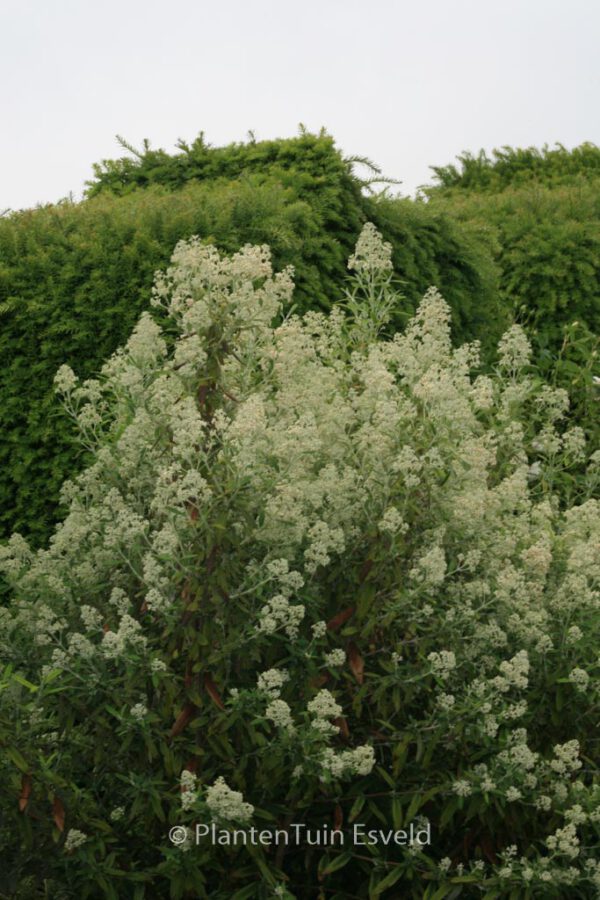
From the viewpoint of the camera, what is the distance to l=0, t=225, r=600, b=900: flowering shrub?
4.02m

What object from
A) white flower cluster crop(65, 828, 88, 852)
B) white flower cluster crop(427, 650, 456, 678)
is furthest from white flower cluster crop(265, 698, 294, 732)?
white flower cluster crop(65, 828, 88, 852)

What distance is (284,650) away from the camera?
4.37 meters

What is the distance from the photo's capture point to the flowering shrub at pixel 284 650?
158 inches

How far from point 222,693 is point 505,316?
7450mm

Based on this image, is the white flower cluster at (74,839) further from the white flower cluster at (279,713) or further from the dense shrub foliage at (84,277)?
the dense shrub foliage at (84,277)

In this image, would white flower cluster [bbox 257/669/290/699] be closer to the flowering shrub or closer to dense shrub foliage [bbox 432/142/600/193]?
the flowering shrub

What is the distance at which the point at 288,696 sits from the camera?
4.18 meters

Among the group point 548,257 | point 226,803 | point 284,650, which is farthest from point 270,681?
point 548,257

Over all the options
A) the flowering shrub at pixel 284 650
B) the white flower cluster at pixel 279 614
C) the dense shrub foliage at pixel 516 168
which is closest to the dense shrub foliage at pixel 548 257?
the dense shrub foliage at pixel 516 168

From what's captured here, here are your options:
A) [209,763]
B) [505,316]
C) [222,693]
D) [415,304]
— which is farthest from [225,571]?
[505,316]

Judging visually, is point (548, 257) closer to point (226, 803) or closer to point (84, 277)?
point (84, 277)

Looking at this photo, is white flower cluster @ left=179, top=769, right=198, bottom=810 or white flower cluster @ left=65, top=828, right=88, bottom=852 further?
white flower cluster @ left=65, top=828, right=88, bottom=852

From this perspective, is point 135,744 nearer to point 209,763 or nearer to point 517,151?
point 209,763

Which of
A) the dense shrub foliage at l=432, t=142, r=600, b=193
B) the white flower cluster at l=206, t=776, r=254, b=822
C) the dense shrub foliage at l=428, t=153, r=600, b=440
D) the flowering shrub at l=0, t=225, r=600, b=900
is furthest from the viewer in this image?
the dense shrub foliage at l=432, t=142, r=600, b=193
